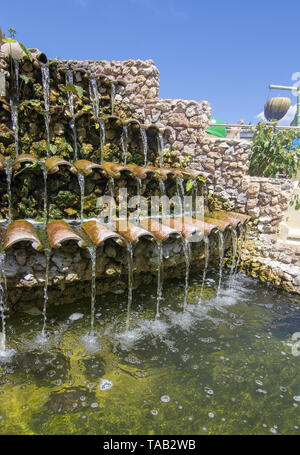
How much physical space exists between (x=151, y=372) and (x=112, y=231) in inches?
94.3

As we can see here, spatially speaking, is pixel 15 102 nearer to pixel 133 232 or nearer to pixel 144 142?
pixel 144 142

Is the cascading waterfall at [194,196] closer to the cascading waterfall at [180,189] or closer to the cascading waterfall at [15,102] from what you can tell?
the cascading waterfall at [180,189]

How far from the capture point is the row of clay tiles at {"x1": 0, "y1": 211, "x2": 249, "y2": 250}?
4452 mm

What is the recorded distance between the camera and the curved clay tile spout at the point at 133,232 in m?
5.23

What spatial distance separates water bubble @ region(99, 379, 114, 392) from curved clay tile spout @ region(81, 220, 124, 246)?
6.80ft

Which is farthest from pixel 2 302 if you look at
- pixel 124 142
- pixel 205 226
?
pixel 124 142

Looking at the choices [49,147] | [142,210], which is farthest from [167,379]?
[49,147]

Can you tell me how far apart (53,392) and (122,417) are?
1.00 metres

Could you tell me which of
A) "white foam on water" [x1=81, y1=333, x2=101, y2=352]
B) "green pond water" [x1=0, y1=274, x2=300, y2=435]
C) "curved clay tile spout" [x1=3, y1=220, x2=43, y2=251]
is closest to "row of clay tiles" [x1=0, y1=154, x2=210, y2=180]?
"curved clay tile spout" [x1=3, y1=220, x2=43, y2=251]

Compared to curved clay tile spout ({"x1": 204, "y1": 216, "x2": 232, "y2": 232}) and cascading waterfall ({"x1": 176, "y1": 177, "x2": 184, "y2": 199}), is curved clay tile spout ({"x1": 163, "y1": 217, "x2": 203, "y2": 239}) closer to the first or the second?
curved clay tile spout ({"x1": 204, "y1": 216, "x2": 232, "y2": 232})

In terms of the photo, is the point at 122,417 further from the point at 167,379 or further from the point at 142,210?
the point at 142,210

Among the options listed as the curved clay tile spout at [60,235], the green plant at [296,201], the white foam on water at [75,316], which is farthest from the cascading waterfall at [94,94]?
the green plant at [296,201]

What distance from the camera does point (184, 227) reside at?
6340 millimetres
